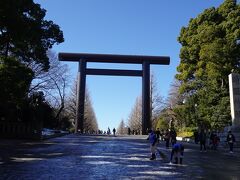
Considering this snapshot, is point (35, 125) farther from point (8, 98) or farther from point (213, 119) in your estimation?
point (213, 119)

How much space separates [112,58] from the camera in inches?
2084

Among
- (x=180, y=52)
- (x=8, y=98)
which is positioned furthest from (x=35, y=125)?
(x=180, y=52)

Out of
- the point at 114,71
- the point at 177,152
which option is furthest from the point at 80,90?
the point at 177,152

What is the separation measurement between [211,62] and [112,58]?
18631 mm

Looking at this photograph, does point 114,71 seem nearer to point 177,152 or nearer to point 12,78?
point 12,78

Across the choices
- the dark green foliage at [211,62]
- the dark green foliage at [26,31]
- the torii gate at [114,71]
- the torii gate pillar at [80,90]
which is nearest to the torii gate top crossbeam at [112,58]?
the torii gate at [114,71]

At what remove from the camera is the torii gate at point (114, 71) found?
169 feet

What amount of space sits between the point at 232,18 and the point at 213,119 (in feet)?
32.5

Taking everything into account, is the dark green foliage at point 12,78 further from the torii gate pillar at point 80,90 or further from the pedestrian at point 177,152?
the torii gate pillar at point 80,90

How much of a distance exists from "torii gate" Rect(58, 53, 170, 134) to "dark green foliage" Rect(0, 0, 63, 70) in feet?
75.6

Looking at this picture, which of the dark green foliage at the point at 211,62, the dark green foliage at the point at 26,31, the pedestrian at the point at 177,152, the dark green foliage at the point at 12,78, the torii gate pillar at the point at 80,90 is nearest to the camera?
the pedestrian at the point at 177,152

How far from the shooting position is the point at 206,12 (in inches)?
1641

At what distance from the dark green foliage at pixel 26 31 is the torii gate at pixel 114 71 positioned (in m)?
23.0

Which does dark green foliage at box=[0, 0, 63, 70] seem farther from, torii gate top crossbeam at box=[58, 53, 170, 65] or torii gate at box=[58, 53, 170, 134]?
torii gate top crossbeam at box=[58, 53, 170, 65]
